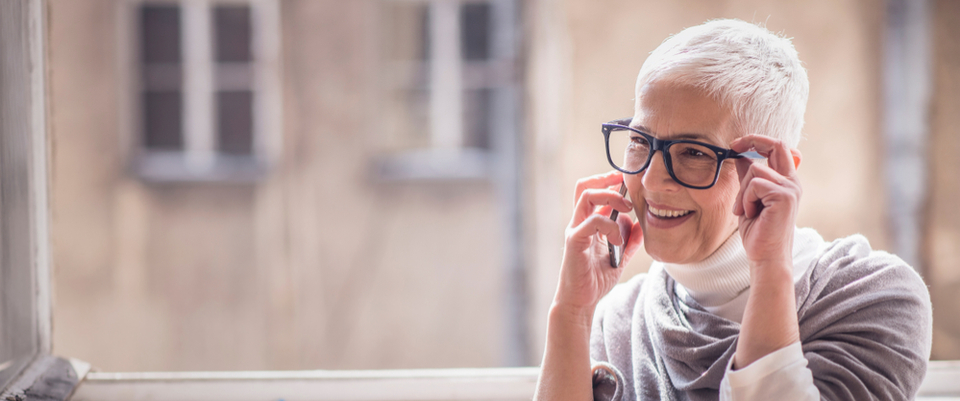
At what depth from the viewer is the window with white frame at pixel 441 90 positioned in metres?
4.21

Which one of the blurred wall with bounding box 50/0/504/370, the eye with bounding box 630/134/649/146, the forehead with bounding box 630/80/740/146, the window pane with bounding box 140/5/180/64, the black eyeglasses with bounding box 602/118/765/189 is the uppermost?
the window pane with bounding box 140/5/180/64

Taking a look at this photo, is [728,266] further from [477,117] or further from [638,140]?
[477,117]

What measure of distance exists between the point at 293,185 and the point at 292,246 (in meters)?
Answer: 0.43

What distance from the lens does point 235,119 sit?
4273mm

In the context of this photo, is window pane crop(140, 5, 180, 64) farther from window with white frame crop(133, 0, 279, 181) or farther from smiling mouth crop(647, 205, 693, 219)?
smiling mouth crop(647, 205, 693, 219)

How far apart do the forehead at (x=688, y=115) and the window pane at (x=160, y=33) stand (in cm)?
422

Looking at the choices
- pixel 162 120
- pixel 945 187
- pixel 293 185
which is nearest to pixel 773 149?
pixel 945 187

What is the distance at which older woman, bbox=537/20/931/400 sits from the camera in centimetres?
81

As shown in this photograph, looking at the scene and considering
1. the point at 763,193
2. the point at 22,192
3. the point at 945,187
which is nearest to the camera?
the point at 763,193

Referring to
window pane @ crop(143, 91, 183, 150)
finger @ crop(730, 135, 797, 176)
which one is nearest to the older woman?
finger @ crop(730, 135, 797, 176)

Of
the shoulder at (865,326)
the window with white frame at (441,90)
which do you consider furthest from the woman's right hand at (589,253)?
the window with white frame at (441,90)

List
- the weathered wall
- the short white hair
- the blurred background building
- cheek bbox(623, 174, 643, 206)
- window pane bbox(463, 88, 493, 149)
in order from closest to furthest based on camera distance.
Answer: the short white hair, cheek bbox(623, 174, 643, 206), the weathered wall, the blurred background building, window pane bbox(463, 88, 493, 149)

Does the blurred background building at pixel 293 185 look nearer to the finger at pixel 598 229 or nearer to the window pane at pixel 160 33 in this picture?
the window pane at pixel 160 33

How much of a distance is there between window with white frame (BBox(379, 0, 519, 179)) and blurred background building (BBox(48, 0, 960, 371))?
1 centimetres
